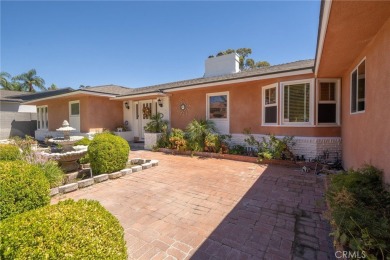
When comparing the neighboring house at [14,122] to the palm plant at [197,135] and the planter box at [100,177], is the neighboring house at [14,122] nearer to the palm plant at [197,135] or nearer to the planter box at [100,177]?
the palm plant at [197,135]

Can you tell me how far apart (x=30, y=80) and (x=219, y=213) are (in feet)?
138

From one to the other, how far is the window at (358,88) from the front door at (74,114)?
1512 centimetres

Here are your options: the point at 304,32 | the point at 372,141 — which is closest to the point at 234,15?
the point at 304,32

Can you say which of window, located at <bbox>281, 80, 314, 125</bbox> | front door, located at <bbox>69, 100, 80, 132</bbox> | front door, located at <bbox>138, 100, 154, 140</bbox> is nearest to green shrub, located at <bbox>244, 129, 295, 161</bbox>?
window, located at <bbox>281, 80, 314, 125</bbox>

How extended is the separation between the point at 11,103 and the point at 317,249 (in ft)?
96.7

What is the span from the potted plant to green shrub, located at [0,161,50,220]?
24.7 feet

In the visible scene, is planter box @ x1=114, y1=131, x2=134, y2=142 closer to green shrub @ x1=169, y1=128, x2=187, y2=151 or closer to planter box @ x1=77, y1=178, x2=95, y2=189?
green shrub @ x1=169, y1=128, x2=187, y2=151

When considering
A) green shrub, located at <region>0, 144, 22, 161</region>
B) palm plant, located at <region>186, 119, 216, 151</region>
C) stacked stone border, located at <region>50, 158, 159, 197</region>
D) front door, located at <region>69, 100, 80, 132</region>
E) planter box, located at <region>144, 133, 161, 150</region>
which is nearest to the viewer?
stacked stone border, located at <region>50, 158, 159, 197</region>

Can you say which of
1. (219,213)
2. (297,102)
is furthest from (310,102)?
(219,213)

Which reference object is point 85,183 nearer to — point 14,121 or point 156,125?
point 156,125

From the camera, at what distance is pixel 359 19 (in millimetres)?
2883

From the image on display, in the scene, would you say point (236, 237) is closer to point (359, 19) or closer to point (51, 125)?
point (359, 19)

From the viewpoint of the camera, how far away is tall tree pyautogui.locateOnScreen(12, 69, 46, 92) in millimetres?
31766

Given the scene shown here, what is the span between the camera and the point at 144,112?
42.7 feet
